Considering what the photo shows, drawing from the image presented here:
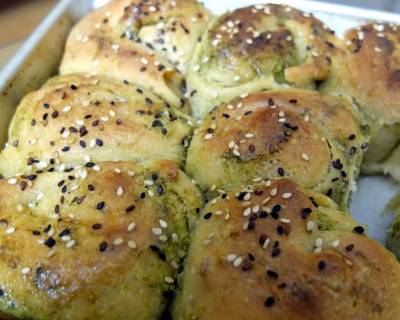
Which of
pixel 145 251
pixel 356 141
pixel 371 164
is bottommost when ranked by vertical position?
pixel 371 164

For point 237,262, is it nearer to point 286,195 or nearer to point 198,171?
point 286,195

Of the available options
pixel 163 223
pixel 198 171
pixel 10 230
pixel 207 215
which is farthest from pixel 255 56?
pixel 10 230

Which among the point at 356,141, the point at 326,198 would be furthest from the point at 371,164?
the point at 326,198

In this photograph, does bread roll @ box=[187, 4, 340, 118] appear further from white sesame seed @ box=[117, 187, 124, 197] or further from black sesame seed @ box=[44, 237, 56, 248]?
black sesame seed @ box=[44, 237, 56, 248]

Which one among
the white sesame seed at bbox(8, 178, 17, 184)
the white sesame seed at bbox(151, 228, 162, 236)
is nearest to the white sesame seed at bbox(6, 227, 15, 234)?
the white sesame seed at bbox(8, 178, 17, 184)

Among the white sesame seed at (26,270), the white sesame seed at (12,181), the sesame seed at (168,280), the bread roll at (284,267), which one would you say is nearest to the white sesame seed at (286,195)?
the bread roll at (284,267)

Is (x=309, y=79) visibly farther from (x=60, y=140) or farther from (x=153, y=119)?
(x=60, y=140)
